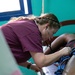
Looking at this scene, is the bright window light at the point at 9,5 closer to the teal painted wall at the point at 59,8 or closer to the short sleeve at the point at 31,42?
the teal painted wall at the point at 59,8

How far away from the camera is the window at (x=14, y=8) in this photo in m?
2.25

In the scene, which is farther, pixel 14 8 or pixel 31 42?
pixel 14 8

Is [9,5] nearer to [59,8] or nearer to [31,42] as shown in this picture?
[59,8]

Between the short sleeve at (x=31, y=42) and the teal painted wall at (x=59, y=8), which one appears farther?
the teal painted wall at (x=59, y=8)

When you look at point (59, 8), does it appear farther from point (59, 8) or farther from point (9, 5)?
point (9, 5)

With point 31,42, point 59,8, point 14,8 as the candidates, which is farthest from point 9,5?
point 31,42

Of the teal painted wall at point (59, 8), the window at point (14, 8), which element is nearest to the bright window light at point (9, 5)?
the window at point (14, 8)

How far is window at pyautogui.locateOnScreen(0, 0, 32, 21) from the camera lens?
7.39ft

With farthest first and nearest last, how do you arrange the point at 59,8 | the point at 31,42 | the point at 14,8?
1. the point at 14,8
2. the point at 59,8
3. the point at 31,42

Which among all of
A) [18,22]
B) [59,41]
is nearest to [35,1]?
[59,41]

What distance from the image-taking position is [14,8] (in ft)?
7.65

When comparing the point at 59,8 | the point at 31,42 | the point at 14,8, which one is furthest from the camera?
the point at 14,8

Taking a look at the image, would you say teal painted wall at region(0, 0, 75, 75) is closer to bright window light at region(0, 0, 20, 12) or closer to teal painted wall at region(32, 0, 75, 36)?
teal painted wall at region(32, 0, 75, 36)

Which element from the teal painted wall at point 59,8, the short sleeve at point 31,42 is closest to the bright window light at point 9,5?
the teal painted wall at point 59,8
